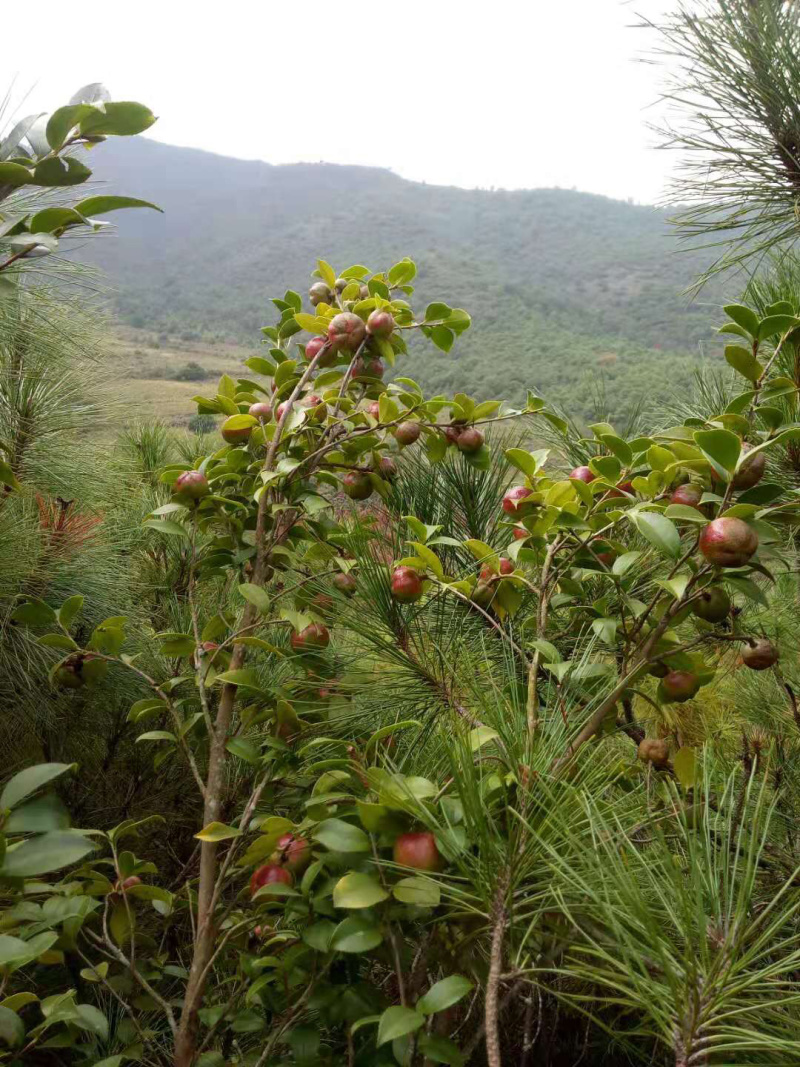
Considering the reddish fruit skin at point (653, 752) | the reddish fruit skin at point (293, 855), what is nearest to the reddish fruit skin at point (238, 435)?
the reddish fruit skin at point (293, 855)

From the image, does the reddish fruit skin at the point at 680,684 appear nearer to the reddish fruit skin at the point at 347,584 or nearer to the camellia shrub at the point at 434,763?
the camellia shrub at the point at 434,763

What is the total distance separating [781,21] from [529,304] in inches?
1088

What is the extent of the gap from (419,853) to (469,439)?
0.50 metres

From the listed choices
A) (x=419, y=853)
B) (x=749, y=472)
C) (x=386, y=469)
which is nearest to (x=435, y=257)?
(x=386, y=469)

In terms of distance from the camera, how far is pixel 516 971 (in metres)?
0.41

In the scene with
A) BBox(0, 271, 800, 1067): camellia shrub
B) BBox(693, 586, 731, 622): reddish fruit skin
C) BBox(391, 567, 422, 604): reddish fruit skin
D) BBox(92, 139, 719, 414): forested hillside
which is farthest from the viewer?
BBox(92, 139, 719, 414): forested hillside

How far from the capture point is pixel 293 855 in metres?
0.64

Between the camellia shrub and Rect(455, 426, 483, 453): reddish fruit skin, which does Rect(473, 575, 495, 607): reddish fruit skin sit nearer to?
the camellia shrub

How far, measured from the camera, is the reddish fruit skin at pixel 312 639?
0.81 metres

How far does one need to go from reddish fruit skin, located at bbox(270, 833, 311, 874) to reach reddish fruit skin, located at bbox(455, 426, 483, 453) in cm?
48

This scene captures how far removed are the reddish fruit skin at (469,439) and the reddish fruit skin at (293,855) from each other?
48 cm

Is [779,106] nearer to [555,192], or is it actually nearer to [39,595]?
[39,595]

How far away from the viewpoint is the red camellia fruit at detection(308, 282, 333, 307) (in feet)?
3.07

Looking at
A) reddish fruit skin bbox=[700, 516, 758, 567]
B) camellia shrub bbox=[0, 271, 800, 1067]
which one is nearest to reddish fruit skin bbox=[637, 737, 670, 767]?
camellia shrub bbox=[0, 271, 800, 1067]
